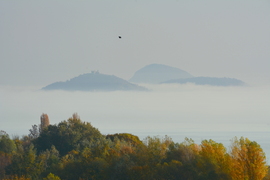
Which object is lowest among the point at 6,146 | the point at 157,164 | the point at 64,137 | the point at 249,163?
the point at 157,164

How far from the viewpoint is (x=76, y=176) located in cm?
6750

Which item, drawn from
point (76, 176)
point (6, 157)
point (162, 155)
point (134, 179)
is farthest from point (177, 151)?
point (6, 157)

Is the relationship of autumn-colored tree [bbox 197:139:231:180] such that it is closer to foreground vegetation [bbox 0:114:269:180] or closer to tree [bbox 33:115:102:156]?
foreground vegetation [bbox 0:114:269:180]

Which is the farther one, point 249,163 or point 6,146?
point 6,146

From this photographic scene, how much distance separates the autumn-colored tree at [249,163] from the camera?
58.8m

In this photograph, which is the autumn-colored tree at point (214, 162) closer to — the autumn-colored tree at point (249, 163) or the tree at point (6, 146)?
the autumn-colored tree at point (249, 163)

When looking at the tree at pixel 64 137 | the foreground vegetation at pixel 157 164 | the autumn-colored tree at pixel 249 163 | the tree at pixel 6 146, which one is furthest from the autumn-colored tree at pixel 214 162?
the tree at pixel 6 146

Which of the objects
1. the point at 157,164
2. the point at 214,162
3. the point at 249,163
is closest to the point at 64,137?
the point at 157,164

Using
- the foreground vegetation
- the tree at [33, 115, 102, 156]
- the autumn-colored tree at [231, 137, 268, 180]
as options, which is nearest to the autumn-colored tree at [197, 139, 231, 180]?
the foreground vegetation

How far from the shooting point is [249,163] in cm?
5972

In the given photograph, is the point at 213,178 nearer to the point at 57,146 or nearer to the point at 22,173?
the point at 22,173

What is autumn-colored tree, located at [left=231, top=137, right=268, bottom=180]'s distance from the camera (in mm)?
58812

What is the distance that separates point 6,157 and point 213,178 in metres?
40.4

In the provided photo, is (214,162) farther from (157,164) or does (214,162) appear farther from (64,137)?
(64,137)
